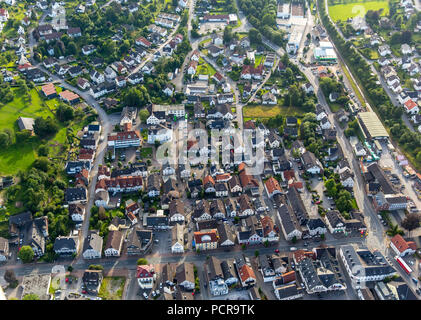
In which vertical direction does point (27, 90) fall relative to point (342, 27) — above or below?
below

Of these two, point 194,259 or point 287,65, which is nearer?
point 194,259

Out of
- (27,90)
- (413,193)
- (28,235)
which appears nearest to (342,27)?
(413,193)

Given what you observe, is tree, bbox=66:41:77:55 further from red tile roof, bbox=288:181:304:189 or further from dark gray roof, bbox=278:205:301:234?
dark gray roof, bbox=278:205:301:234

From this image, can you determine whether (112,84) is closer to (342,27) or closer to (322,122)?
(322,122)

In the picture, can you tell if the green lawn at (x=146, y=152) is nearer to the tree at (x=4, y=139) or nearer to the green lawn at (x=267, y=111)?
the green lawn at (x=267, y=111)

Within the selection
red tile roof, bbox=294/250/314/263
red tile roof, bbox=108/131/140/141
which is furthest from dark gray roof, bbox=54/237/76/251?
red tile roof, bbox=294/250/314/263

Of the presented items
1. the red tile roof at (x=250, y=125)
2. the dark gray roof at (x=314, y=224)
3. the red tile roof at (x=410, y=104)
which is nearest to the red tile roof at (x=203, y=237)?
the dark gray roof at (x=314, y=224)
